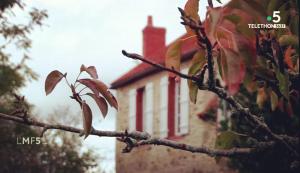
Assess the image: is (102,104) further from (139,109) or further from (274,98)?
(139,109)

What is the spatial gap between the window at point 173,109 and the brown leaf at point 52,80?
1884 centimetres

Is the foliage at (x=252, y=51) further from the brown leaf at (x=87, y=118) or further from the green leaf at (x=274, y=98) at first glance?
the brown leaf at (x=87, y=118)

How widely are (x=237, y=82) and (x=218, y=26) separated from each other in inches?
5.5

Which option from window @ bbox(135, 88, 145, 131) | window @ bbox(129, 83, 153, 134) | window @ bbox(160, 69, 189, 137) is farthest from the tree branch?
window @ bbox(135, 88, 145, 131)

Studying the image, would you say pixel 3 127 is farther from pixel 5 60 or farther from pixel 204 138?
pixel 204 138

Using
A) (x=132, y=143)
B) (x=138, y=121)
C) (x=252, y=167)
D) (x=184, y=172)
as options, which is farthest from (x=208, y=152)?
(x=138, y=121)

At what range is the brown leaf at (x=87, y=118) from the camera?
52.0 inches

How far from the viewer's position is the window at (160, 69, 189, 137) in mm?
20445

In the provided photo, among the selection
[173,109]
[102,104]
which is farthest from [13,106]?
[102,104]

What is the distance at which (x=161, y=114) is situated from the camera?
72.4 ft

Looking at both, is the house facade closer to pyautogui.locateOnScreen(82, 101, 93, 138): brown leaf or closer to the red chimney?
the red chimney

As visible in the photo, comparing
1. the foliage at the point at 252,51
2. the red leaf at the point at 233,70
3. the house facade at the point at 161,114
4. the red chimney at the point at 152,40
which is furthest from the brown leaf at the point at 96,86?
the red chimney at the point at 152,40

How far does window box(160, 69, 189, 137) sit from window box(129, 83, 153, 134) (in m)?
1.10

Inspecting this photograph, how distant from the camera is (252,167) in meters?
10.4
